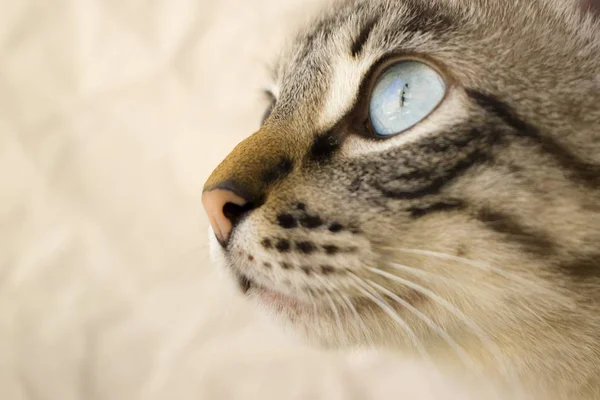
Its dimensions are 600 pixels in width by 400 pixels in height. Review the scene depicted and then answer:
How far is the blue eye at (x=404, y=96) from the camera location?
0.58 meters

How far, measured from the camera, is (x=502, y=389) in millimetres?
683

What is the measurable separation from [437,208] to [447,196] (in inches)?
0.5

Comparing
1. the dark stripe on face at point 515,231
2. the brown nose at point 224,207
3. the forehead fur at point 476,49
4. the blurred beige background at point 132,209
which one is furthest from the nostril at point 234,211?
the blurred beige background at point 132,209

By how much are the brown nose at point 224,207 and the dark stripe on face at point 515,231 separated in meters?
0.23

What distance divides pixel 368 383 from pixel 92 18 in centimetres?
82

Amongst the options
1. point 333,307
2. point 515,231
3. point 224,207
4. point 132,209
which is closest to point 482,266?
point 515,231

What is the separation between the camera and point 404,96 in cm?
59

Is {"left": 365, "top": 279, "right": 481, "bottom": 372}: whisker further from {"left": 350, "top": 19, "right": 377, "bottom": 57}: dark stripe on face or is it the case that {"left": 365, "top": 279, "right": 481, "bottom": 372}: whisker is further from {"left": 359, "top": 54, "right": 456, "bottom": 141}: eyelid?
{"left": 350, "top": 19, "right": 377, "bottom": 57}: dark stripe on face

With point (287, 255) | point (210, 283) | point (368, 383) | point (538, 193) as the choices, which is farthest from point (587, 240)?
point (210, 283)

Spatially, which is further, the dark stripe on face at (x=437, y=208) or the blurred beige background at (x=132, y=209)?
the blurred beige background at (x=132, y=209)

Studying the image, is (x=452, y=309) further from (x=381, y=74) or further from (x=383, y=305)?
(x=381, y=74)

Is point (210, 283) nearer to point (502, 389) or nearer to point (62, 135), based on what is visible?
point (62, 135)

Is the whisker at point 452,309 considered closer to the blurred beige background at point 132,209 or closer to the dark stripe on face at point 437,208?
the dark stripe on face at point 437,208

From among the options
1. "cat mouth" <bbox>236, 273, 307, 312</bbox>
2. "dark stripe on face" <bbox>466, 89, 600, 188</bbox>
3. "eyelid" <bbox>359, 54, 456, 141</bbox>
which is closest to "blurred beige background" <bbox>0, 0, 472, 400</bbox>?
"cat mouth" <bbox>236, 273, 307, 312</bbox>
